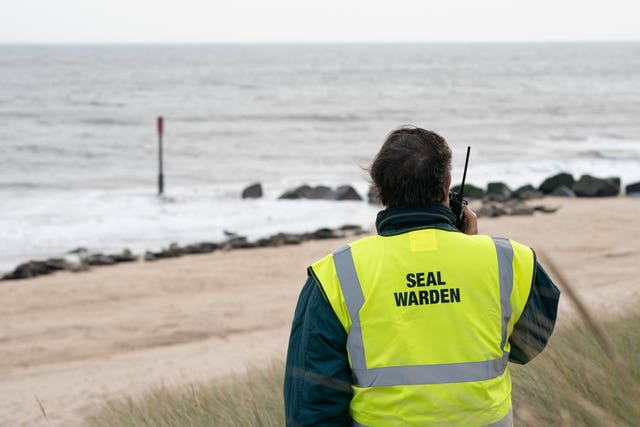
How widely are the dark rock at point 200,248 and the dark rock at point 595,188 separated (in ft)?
35.5

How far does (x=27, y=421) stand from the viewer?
282 inches

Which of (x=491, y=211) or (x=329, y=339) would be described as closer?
(x=329, y=339)

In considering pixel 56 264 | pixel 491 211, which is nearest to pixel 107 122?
pixel 491 211

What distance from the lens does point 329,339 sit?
7.20 feet

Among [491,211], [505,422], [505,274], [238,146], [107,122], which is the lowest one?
[491,211]

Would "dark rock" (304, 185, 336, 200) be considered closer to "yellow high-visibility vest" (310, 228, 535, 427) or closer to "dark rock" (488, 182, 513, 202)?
"dark rock" (488, 182, 513, 202)

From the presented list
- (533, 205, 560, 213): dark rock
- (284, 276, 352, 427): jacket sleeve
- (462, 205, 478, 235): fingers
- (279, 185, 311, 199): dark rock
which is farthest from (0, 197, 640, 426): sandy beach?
(279, 185, 311, 199): dark rock

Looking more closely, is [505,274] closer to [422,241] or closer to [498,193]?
[422,241]

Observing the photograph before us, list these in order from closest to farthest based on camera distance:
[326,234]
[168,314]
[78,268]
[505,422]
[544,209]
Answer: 1. [505,422]
2. [168,314]
3. [78,268]
4. [326,234]
5. [544,209]

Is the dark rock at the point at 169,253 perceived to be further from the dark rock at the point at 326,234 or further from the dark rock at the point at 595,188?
the dark rock at the point at 595,188

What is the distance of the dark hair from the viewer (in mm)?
2287

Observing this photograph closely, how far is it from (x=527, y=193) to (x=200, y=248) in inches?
401

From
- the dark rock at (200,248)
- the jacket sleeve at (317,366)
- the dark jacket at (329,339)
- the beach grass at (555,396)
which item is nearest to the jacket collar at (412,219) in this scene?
the dark jacket at (329,339)

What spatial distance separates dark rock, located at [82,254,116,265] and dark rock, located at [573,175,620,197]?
13031 mm
